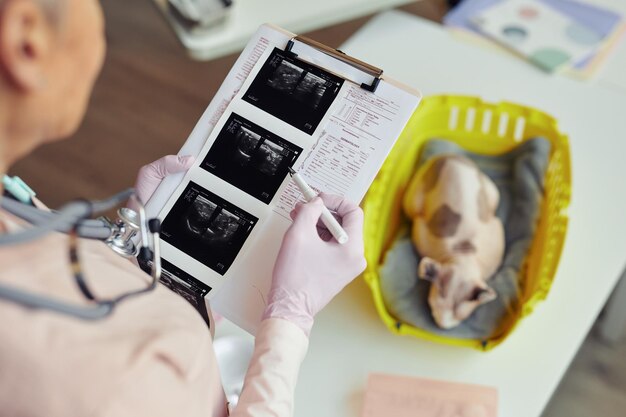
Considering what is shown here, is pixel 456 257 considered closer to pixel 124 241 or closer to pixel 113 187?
pixel 124 241

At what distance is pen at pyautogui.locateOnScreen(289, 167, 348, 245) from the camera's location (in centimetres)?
90

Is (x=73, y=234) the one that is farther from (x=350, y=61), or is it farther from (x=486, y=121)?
(x=486, y=121)

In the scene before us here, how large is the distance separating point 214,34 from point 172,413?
0.90 m

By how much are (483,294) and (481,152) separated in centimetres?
38

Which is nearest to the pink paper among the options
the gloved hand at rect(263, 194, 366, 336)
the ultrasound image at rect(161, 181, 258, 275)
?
the gloved hand at rect(263, 194, 366, 336)

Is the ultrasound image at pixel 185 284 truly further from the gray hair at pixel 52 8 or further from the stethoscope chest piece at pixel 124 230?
the gray hair at pixel 52 8

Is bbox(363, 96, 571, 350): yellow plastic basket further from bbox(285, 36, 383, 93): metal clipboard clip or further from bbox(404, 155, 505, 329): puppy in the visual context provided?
bbox(285, 36, 383, 93): metal clipboard clip

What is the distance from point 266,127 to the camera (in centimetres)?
99

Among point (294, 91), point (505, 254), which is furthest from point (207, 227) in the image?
point (505, 254)

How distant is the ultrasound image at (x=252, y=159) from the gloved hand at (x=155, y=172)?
26mm

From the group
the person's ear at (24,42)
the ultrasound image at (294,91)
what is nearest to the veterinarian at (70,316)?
the person's ear at (24,42)

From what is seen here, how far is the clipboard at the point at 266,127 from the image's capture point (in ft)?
3.07

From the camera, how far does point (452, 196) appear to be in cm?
122

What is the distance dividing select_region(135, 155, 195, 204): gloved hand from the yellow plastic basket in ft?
1.07
